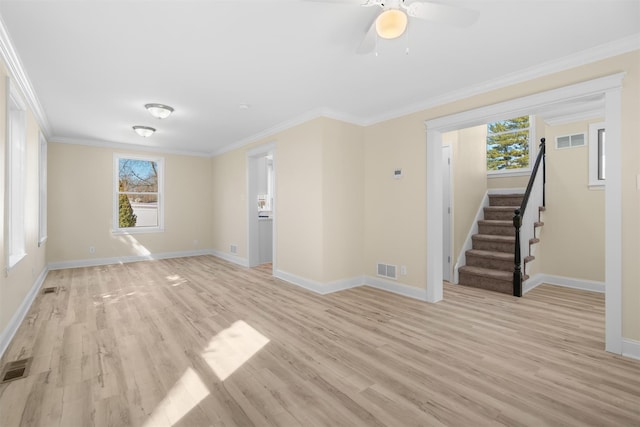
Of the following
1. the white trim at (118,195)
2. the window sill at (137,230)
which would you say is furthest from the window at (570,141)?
the window sill at (137,230)

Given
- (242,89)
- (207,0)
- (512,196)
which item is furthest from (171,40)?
(512,196)

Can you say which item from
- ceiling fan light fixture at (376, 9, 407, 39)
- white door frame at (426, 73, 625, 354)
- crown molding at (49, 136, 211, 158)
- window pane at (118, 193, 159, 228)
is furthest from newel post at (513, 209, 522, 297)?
window pane at (118, 193, 159, 228)

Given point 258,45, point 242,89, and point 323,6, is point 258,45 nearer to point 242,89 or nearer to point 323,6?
point 323,6

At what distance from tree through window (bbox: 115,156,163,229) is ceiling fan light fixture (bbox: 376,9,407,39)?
6858 mm

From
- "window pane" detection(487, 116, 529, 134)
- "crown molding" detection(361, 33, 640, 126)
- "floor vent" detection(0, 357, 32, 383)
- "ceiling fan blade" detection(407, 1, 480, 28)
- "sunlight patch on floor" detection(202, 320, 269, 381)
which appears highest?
"window pane" detection(487, 116, 529, 134)

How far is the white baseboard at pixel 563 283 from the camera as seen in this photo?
177 inches

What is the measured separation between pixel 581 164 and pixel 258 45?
5.07m

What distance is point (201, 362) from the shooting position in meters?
2.46

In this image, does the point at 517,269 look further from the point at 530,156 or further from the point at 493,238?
the point at 530,156

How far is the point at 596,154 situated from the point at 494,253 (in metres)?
2.06

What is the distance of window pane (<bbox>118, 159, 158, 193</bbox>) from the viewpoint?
6.92m

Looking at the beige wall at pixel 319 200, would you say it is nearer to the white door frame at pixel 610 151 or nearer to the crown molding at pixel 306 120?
the crown molding at pixel 306 120

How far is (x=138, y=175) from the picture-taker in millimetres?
7133

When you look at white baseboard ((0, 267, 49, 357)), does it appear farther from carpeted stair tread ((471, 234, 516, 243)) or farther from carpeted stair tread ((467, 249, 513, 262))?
carpeted stair tread ((471, 234, 516, 243))
